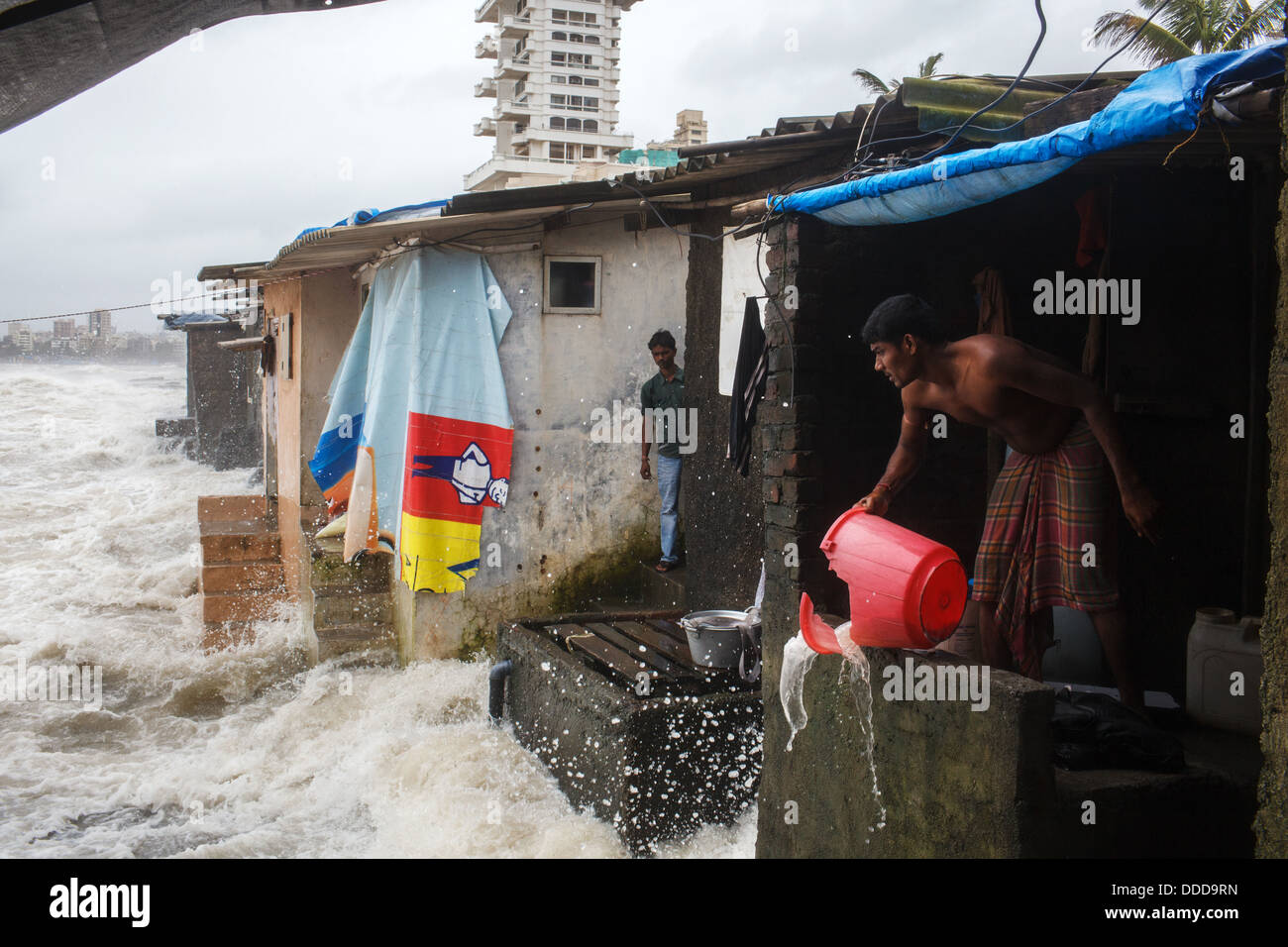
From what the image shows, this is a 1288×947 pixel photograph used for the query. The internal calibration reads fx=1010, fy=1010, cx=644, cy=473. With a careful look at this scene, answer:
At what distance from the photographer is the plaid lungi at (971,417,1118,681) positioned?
3.93 meters

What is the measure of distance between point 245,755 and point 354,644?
135cm

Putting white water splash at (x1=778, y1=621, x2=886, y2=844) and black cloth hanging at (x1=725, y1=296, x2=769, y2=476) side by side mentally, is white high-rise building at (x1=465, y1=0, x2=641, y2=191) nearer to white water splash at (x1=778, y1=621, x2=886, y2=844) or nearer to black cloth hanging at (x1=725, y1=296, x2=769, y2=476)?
black cloth hanging at (x1=725, y1=296, x2=769, y2=476)

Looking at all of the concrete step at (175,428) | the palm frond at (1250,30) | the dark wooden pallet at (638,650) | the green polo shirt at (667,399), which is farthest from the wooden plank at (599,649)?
the concrete step at (175,428)

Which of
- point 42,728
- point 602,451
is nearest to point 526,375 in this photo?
point 602,451

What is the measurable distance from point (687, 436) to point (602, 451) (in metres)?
1.19

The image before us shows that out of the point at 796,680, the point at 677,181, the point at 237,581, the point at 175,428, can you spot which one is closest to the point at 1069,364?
the point at 796,680

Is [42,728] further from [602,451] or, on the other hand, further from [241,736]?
[602,451]

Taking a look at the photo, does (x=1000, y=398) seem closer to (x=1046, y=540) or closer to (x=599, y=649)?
(x=1046, y=540)

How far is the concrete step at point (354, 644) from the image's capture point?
9.05 meters

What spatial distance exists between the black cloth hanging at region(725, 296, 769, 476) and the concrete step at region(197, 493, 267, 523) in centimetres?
915

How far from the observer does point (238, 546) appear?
11688mm

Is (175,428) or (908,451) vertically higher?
(908,451)

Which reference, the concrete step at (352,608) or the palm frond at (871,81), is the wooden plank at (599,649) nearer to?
the concrete step at (352,608)

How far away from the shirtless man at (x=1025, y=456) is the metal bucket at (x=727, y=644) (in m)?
2.03
